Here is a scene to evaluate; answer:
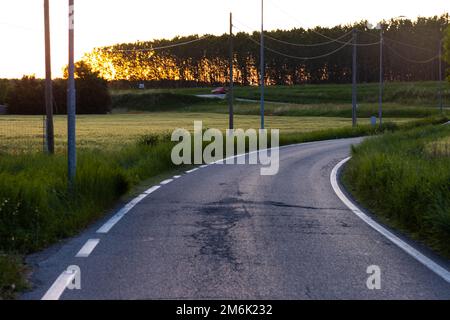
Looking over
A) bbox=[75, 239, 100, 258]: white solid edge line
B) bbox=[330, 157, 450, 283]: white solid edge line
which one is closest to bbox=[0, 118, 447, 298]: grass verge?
bbox=[75, 239, 100, 258]: white solid edge line

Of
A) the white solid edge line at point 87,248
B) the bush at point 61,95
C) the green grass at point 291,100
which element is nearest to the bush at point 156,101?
the green grass at point 291,100

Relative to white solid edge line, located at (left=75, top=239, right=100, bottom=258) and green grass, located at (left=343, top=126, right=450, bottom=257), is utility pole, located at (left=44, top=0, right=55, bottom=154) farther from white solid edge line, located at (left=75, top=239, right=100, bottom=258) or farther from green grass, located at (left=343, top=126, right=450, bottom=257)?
white solid edge line, located at (left=75, top=239, right=100, bottom=258)

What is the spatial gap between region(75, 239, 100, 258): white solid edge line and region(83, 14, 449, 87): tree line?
142348 mm

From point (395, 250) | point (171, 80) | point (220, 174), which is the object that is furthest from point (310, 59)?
point (395, 250)

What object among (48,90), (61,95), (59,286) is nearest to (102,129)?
(48,90)

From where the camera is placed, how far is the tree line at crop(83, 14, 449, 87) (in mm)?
156875

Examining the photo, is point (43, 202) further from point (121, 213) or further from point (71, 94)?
point (71, 94)

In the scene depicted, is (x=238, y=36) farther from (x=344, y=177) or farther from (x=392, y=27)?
(x=344, y=177)

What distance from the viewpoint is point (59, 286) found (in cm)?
629

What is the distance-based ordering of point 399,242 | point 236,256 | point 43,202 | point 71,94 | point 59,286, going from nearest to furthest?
point 59,286 → point 236,256 → point 399,242 → point 43,202 → point 71,94

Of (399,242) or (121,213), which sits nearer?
(399,242)

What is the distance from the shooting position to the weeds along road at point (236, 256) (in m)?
6.21

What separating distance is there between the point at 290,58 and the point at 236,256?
155 m
